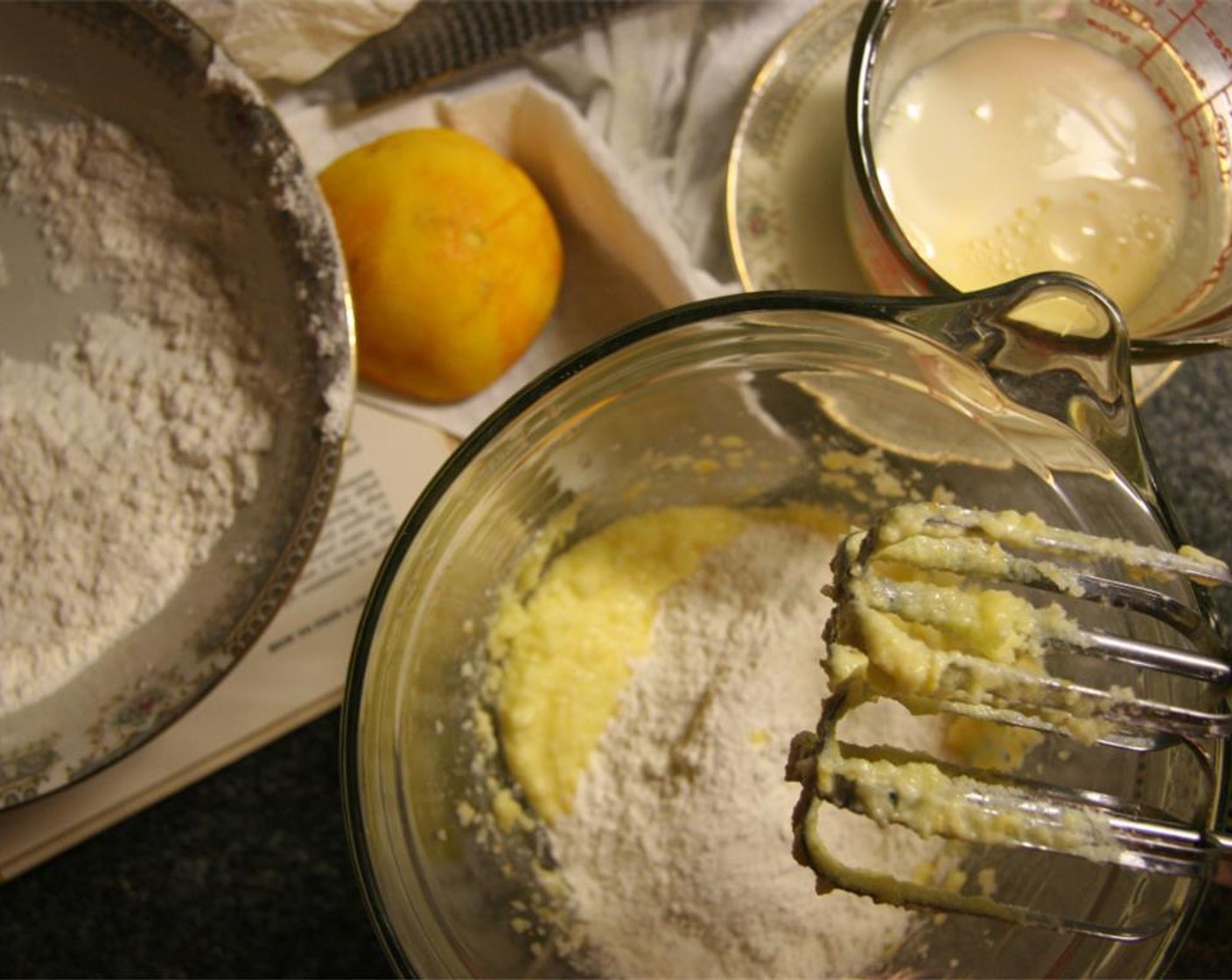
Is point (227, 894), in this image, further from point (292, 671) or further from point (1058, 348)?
point (1058, 348)

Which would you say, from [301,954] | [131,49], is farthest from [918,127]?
[301,954]

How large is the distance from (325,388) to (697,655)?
227mm

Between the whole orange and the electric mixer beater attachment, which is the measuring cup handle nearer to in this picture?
the electric mixer beater attachment

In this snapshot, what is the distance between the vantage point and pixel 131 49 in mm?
550

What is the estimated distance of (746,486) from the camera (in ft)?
1.92

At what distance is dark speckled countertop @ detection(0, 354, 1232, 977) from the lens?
63 centimetres

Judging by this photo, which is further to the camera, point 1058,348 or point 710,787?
point 710,787

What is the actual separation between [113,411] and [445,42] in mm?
287

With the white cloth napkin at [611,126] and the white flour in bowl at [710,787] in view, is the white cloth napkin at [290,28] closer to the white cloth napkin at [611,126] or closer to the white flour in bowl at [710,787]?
the white cloth napkin at [611,126]

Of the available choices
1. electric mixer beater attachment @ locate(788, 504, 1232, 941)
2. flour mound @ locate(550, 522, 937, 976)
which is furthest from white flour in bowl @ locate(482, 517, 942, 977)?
electric mixer beater attachment @ locate(788, 504, 1232, 941)

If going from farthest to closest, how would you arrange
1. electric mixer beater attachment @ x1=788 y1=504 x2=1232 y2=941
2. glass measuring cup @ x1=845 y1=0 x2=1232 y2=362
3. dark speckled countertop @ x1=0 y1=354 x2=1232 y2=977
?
dark speckled countertop @ x1=0 y1=354 x2=1232 y2=977 → glass measuring cup @ x1=845 y1=0 x2=1232 y2=362 → electric mixer beater attachment @ x1=788 y1=504 x2=1232 y2=941

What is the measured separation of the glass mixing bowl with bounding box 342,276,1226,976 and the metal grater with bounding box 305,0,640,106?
26 cm

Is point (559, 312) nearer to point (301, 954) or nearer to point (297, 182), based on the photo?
point (297, 182)

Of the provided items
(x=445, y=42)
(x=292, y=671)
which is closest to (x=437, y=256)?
(x=445, y=42)
